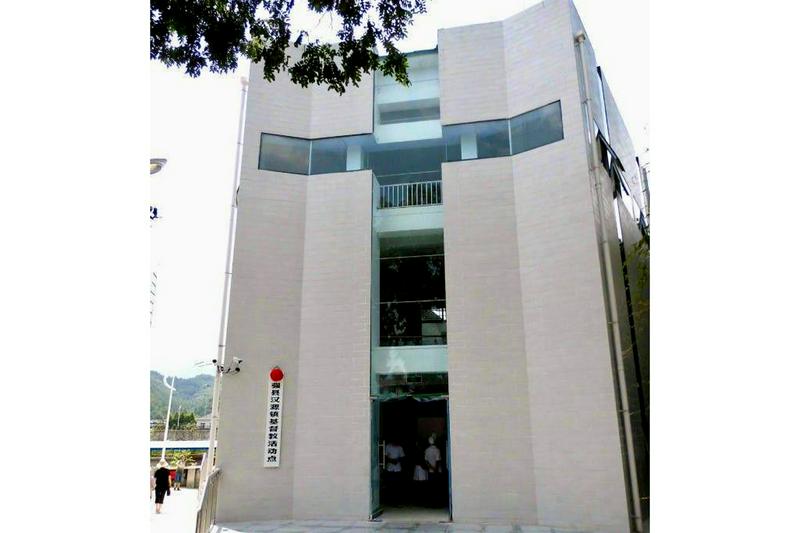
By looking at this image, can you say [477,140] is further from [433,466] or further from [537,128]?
[433,466]

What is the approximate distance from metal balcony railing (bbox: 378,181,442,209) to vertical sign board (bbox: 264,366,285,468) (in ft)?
12.1

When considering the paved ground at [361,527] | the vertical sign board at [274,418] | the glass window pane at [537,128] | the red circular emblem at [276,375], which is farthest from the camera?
the glass window pane at [537,128]

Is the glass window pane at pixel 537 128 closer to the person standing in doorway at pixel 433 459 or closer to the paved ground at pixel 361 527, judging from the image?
the person standing in doorway at pixel 433 459

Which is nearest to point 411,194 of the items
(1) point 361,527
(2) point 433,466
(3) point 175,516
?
(2) point 433,466

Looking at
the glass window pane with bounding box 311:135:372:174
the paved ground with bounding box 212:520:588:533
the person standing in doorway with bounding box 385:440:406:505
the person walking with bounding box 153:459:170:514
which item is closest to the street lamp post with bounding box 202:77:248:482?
the person walking with bounding box 153:459:170:514

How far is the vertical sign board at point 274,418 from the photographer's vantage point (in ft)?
28.5

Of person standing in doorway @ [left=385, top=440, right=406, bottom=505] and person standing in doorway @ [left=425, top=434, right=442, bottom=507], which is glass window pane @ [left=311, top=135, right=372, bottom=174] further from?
person standing in doorway @ [left=425, top=434, right=442, bottom=507]

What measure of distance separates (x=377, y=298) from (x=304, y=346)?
5.07 ft

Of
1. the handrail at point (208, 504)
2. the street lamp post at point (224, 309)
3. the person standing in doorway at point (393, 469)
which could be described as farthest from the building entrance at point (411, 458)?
the street lamp post at point (224, 309)

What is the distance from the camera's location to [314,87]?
1054 centimetres

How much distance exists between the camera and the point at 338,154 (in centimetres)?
1028

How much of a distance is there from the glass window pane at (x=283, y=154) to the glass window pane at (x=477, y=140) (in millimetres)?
2787

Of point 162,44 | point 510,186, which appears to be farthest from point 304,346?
point 162,44

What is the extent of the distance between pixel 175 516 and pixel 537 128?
9699 mm
